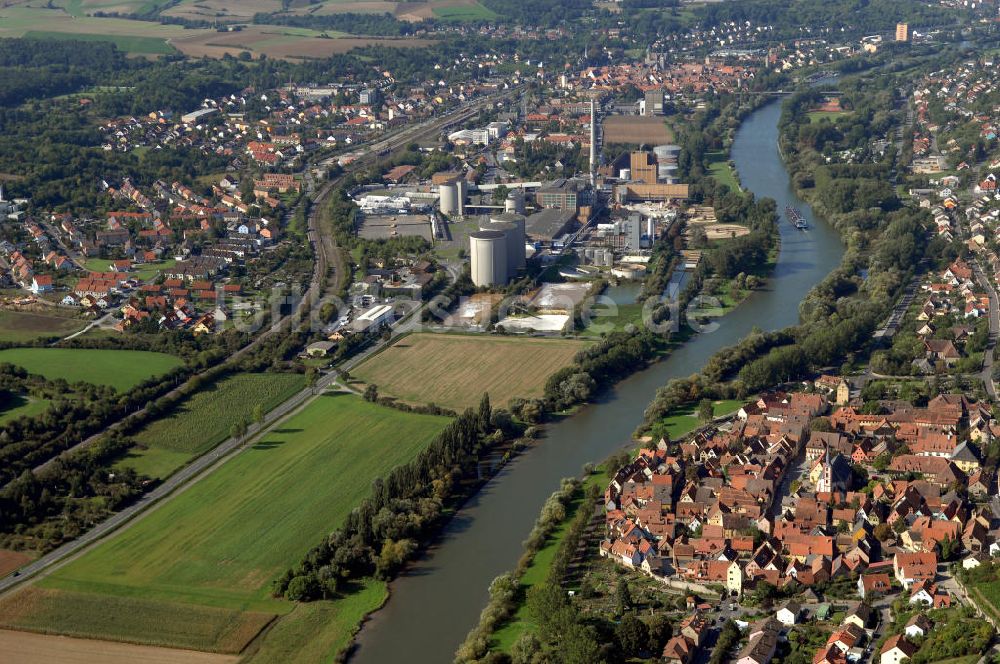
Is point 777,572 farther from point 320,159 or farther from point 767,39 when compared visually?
point 767,39

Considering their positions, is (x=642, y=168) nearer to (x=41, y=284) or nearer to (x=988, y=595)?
(x=41, y=284)

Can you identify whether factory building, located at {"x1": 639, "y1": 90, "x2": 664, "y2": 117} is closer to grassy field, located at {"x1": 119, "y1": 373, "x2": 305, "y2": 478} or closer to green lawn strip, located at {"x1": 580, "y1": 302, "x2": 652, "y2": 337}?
green lawn strip, located at {"x1": 580, "y1": 302, "x2": 652, "y2": 337}

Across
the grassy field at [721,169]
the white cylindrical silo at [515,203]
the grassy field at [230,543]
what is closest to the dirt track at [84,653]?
the grassy field at [230,543]

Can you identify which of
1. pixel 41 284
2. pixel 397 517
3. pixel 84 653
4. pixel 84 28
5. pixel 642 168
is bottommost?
pixel 84 653

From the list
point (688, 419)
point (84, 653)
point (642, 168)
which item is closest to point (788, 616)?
point (688, 419)

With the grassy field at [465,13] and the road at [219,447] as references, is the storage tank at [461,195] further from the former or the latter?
the grassy field at [465,13]

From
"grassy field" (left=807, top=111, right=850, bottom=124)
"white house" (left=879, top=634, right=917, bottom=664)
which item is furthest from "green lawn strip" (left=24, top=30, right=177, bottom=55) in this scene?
"white house" (left=879, top=634, right=917, bottom=664)

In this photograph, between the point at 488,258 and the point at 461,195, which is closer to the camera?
the point at 488,258
